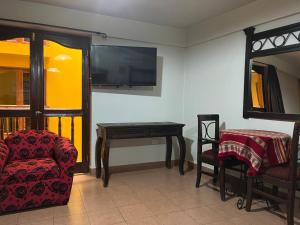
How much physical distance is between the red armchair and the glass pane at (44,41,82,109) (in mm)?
736

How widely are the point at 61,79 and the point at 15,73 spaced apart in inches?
23.7

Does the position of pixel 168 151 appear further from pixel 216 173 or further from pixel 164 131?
pixel 216 173

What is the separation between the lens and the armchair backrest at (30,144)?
2.98 m

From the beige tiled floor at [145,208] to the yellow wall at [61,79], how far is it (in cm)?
86

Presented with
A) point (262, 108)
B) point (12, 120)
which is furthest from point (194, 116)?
point (12, 120)

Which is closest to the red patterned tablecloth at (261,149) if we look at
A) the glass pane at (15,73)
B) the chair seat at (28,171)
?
the chair seat at (28,171)

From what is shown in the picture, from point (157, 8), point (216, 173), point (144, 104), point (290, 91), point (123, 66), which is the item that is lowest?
point (216, 173)

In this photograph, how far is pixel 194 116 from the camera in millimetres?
4355

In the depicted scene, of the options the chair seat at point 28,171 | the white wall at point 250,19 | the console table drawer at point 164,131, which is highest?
the white wall at point 250,19

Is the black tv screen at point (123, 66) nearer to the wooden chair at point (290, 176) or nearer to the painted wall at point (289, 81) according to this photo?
the painted wall at point (289, 81)

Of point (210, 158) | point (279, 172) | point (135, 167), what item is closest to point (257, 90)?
point (210, 158)

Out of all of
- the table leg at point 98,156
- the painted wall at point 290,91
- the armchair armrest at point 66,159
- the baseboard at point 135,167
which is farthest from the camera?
the baseboard at point 135,167

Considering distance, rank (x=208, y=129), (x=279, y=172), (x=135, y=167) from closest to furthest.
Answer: (x=279, y=172)
(x=208, y=129)
(x=135, y=167)

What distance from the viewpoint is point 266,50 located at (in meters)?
3.10
